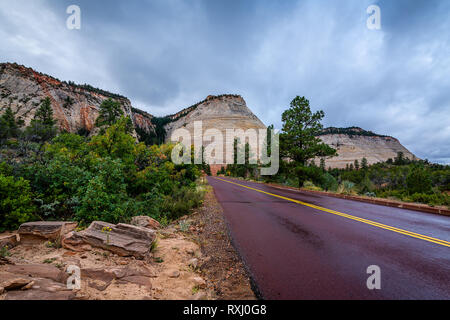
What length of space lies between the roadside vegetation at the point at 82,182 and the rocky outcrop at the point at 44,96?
56922 millimetres

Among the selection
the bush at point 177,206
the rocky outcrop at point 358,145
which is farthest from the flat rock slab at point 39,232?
the rocky outcrop at point 358,145

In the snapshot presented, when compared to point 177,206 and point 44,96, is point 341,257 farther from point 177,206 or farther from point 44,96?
point 44,96

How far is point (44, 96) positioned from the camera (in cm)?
5178

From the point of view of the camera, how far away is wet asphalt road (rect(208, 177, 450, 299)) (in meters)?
2.33

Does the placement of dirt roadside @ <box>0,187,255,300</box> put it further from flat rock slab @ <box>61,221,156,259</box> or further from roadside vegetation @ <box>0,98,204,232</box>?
roadside vegetation @ <box>0,98,204,232</box>

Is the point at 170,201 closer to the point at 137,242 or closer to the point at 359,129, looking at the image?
the point at 137,242

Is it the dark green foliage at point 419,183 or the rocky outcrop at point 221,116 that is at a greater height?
the rocky outcrop at point 221,116

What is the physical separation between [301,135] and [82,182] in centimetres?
1958

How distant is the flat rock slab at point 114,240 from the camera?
123 inches

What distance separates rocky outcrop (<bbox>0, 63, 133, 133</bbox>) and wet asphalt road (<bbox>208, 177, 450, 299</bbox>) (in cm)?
6312

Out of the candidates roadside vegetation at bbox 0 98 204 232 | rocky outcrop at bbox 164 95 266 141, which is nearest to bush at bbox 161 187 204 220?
roadside vegetation at bbox 0 98 204 232

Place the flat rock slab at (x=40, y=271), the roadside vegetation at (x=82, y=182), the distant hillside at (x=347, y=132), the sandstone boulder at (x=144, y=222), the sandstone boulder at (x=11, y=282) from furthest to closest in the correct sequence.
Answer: the distant hillside at (x=347, y=132)
the sandstone boulder at (x=144, y=222)
the roadside vegetation at (x=82, y=182)
the flat rock slab at (x=40, y=271)
the sandstone boulder at (x=11, y=282)

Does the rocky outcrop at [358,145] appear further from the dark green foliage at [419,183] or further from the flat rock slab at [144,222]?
the flat rock slab at [144,222]

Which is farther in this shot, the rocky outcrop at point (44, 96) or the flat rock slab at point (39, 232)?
the rocky outcrop at point (44, 96)
